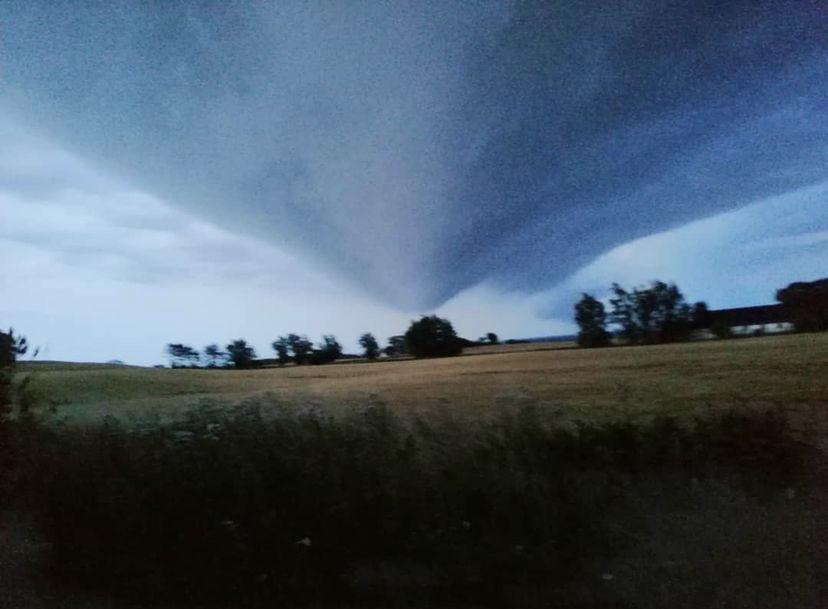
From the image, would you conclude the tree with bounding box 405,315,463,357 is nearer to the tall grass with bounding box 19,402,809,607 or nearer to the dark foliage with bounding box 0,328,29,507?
the tall grass with bounding box 19,402,809,607

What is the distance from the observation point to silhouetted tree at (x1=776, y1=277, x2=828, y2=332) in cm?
976

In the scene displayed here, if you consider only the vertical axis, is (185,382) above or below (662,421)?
above

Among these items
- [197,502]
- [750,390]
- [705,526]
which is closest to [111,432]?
[197,502]

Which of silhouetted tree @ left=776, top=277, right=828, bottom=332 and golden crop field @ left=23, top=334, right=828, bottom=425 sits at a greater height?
silhouetted tree @ left=776, top=277, right=828, bottom=332

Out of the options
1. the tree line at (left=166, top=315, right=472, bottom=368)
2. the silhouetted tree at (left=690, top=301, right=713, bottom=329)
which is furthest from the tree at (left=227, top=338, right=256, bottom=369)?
the silhouetted tree at (left=690, top=301, right=713, bottom=329)

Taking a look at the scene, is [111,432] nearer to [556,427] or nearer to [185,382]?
[185,382]

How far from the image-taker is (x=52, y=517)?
719 cm

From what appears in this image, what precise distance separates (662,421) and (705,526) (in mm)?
1333

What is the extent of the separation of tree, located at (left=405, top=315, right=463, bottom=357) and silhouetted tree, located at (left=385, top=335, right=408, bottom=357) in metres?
0.13

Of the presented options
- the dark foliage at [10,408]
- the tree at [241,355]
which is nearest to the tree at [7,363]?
the dark foliage at [10,408]

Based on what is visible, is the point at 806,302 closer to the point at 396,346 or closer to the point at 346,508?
the point at 396,346

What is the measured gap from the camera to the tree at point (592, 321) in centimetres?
1024

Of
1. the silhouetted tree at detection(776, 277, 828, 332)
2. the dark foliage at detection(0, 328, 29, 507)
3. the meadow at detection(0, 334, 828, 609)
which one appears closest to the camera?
the meadow at detection(0, 334, 828, 609)

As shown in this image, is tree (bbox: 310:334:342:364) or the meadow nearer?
the meadow
